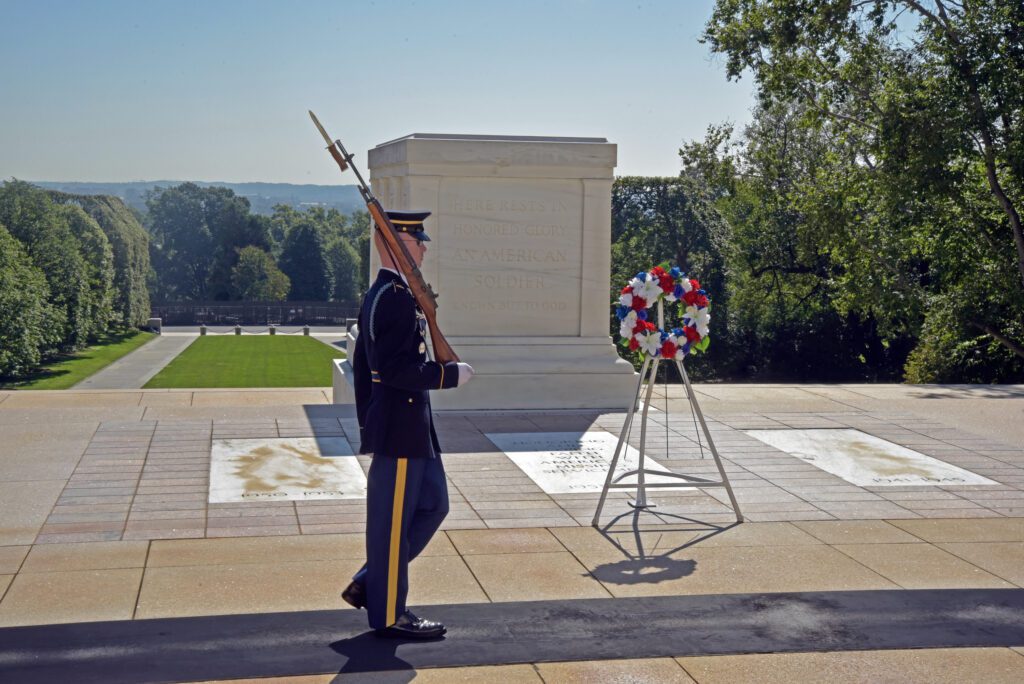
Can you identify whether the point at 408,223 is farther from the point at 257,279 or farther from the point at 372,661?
the point at 257,279

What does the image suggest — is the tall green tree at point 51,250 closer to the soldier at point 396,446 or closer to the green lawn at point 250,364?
the green lawn at point 250,364

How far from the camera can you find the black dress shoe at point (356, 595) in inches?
198

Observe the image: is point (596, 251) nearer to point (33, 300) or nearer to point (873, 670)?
point (873, 670)

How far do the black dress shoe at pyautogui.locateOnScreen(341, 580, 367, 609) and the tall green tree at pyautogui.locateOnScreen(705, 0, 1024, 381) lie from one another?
14.5m

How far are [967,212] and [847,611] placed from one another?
1543 cm

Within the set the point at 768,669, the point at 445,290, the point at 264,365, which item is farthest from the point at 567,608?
the point at 264,365

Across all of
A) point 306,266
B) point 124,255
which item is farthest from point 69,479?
point 306,266

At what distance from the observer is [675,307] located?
24.3 feet

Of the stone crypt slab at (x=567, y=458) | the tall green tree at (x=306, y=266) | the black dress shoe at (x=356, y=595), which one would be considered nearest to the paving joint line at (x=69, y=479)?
the black dress shoe at (x=356, y=595)

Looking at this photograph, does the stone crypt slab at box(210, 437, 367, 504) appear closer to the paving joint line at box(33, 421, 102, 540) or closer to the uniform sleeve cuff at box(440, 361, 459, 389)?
the paving joint line at box(33, 421, 102, 540)

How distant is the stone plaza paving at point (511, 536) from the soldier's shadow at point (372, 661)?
0.42 feet

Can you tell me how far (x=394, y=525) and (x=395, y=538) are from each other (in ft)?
0.18

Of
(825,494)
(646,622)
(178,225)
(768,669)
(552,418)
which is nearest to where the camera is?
(768,669)

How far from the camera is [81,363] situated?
51.2 meters
